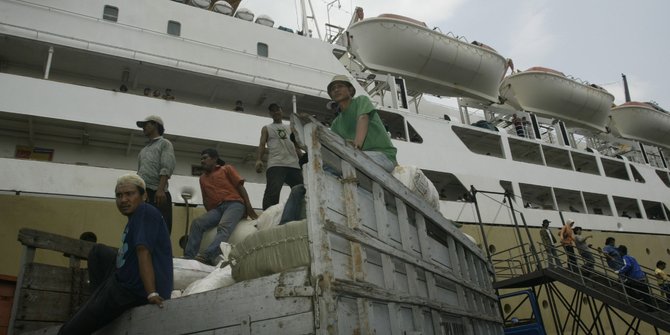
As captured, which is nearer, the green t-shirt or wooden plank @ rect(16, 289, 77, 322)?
wooden plank @ rect(16, 289, 77, 322)

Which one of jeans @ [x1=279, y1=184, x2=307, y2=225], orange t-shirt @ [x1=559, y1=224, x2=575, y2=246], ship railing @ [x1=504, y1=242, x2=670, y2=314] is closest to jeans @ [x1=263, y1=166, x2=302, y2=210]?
jeans @ [x1=279, y1=184, x2=307, y2=225]

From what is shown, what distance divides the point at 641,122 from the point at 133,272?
2422 cm

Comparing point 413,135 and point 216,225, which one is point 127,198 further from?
point 413,135

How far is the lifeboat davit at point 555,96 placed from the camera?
17438mm

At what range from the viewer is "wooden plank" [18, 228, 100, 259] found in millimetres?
3174

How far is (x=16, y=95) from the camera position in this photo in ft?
25.4

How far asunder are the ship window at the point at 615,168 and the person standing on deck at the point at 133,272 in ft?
62.6

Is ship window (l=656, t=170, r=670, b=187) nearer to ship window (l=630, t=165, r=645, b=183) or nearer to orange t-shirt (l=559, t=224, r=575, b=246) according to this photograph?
ship window (l=630, t=165, r=645, b=183)

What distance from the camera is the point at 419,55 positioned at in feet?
45.2

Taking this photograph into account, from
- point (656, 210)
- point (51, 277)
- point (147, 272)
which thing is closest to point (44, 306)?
point (51, 277)

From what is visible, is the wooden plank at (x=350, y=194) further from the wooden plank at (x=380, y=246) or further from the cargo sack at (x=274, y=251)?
the cargo sack at (x=274, y=251)

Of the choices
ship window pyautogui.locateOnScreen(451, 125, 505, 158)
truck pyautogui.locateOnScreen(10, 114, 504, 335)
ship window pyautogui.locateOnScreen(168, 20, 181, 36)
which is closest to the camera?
truck pyautogui.locateOnScreen(10, 114, 504, 335)

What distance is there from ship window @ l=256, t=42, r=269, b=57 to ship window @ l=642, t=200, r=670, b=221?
15578mm

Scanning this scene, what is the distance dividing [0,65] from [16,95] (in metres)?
1.99
